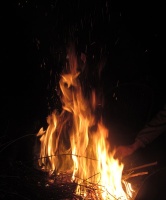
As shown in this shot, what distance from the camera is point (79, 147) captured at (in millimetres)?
4121

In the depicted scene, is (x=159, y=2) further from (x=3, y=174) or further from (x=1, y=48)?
(x=3, y=174)

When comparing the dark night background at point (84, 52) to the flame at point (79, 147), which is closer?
the flame at point (79, 147)

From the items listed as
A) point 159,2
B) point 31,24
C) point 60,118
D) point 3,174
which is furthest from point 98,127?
point 159,2

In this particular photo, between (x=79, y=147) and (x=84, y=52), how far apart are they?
100 inches

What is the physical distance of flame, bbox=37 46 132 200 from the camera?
367 cm

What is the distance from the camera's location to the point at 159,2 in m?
5.73

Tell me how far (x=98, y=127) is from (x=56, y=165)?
0.87 metres

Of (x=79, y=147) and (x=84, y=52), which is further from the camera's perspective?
(x=84, y=52)

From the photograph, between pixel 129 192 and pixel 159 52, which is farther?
pixel 159 52

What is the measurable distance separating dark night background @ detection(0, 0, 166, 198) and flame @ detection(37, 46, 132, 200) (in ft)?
2.22

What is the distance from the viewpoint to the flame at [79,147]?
145 inches

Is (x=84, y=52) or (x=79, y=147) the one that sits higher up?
(x=84, y=52)

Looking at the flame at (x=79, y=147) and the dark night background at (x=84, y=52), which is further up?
the dark night background at (x=84, y=52)

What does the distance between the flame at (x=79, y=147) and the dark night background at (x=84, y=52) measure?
0.68 meters
